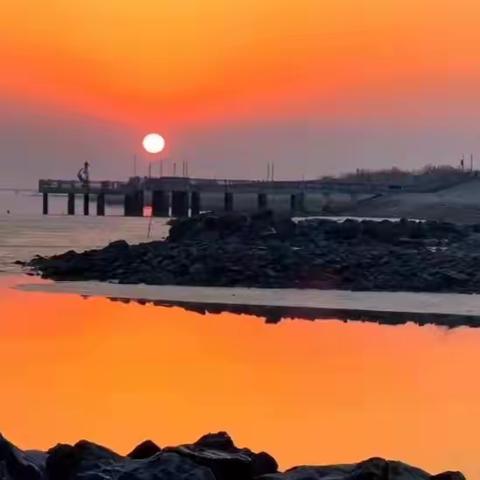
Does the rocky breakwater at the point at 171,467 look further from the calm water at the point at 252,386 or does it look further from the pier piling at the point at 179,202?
the pier piling at the point at 179,202

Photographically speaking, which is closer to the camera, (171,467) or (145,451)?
(171,467)

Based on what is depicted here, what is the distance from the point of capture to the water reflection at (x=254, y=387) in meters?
9.14

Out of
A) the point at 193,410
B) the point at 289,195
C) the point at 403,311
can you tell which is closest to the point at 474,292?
the point at 403,311

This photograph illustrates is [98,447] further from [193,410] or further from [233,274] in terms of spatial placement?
[233,274]

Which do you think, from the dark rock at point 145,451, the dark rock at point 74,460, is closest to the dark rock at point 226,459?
the dark rock at point 145,451

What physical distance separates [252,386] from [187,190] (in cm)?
9330

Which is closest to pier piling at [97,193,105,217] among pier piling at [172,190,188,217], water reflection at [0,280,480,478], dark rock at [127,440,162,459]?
pier piling at [172,190,188,217]

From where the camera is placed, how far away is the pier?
104438 mm

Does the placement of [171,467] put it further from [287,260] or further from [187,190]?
[187,190]

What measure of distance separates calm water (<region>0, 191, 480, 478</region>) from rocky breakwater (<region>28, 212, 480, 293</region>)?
346 inches

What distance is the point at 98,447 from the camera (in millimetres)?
7125

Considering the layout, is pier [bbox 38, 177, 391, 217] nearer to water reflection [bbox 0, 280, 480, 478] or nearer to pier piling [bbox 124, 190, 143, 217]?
pier piling [bbox 124, 190, 143, 217]

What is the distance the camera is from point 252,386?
1152 cm

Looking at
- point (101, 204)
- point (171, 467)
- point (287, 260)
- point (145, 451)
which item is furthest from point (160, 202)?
point (171, 467)
